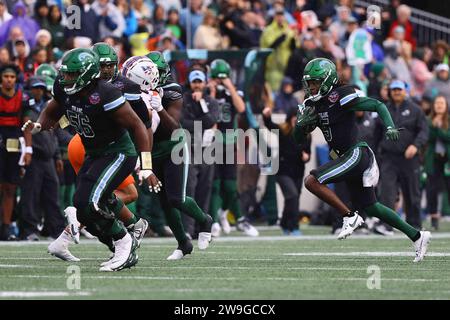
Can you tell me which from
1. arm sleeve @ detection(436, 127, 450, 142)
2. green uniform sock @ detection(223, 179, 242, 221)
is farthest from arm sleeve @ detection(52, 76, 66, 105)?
arm sleeve @ detection(436, 127, 450, 142)

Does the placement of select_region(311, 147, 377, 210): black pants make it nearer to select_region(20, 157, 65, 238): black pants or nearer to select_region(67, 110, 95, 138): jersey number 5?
select_region(67, 110, 95, 138): jersey number 5

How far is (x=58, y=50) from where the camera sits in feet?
59.7

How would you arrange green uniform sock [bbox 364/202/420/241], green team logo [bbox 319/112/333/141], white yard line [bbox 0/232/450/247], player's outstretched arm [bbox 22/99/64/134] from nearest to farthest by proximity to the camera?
player's outstretched arm [bbox 22/99/64/134]
green uniform sock [bbox 364/202/420/241]
green team logo [bbox 319/112/333/141]
white yard line [bbox 0/232/450/247]

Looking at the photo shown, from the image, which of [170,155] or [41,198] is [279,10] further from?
[170,155]

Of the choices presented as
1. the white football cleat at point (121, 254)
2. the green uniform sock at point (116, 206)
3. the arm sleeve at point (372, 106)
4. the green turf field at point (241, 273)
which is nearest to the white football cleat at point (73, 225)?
the green turf field at point (241, 273)

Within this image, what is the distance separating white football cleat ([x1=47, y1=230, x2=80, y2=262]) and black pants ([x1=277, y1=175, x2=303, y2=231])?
236 inches

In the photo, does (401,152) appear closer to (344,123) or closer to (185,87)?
Answer: (185,87)

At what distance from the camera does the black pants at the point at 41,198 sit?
15.5 metres

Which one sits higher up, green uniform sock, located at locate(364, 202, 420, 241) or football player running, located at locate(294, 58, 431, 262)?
football player running, located at locate(294, 58, 431, 262)

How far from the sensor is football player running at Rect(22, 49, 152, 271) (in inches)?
382

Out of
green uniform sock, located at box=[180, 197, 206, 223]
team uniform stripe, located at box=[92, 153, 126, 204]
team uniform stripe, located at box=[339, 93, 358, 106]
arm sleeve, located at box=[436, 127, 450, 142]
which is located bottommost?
arm sleeve, located at box=[436, 127, 450, 142]

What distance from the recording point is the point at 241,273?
9789 mm

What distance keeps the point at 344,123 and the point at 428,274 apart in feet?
8.09

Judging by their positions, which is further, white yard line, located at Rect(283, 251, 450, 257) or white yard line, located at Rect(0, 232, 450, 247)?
white yard line, located at Rect(0, 232, 450, 247)
